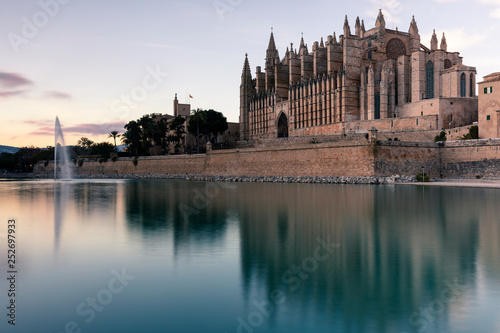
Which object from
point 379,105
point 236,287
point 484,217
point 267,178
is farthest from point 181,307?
point 379,105

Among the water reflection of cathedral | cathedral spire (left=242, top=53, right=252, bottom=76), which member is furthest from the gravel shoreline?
cathedral spire (left=242, top=53, right=252, bottom=76)

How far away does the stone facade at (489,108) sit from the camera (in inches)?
1208

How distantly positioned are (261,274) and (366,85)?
39.2m

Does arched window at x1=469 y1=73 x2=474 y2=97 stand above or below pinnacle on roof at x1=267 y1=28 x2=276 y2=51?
below

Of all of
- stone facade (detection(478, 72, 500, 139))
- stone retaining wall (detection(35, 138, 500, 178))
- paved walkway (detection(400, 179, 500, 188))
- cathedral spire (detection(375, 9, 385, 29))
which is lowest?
paved walkway (detection(400, 179, 500, 188))

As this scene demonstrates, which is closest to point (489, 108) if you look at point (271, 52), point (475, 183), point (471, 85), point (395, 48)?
point (475, 183)

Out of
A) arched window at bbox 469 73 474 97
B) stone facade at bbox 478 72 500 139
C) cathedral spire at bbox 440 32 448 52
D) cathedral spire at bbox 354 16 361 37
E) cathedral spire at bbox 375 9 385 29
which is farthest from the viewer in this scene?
cathedral spire at bbox 354 16 361 37

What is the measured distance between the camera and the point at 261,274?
740 centimetres

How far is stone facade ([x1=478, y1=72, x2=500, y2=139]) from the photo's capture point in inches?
1208

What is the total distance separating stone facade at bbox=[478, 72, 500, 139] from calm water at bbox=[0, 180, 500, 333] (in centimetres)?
1957

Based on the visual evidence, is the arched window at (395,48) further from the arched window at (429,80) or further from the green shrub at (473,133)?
the green shrub at (473,133)

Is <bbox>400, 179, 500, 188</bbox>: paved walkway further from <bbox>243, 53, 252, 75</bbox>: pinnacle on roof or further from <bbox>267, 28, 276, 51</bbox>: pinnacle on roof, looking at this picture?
<bbox>267, 28, 276, 51</bbox>: pinnacle on roof

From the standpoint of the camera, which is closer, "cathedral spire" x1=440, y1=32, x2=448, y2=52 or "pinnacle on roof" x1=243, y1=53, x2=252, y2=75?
"cathedral spire" x1=440, y1=32, x2=448, y2=52

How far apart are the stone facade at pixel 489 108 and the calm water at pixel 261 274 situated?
19.6m
